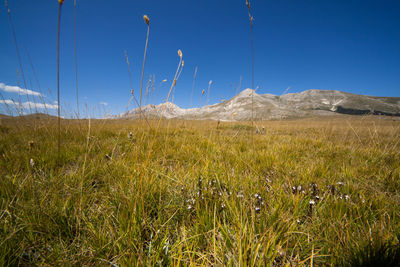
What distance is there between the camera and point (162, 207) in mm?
1254

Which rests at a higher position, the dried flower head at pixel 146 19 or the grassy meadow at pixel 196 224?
the dried flower head at pixel 146 19

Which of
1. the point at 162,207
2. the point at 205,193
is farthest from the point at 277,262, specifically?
the point at 162,207

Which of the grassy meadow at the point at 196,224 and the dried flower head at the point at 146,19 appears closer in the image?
the grassy meadow at the point at 196,224

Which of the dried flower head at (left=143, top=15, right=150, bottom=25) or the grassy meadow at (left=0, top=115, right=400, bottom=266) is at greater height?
the dried flower head at (left=143, top=15, right=150, bottom=25)

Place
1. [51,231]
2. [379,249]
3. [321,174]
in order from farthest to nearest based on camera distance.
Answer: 1. [321,174]
2. [51,231]
3. [379,249]

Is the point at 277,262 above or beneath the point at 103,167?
beneath

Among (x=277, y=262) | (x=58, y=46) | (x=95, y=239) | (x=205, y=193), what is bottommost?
(x=277, y=262)

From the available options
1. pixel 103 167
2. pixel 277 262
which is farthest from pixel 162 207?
pixel 103 167

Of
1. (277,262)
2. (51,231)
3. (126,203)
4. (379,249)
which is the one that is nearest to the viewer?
(379,249)

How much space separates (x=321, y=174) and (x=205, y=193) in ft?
5.76

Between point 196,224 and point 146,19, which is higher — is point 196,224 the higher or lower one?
the lower one

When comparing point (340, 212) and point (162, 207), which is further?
point (162, 207)

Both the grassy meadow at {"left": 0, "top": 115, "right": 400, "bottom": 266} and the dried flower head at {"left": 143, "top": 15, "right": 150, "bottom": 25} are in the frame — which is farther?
the dried flower head at {"left": 143, "top": 15, "right": 150, "bottom": 25}

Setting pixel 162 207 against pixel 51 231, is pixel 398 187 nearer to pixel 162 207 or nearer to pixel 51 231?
pixel 162 207
